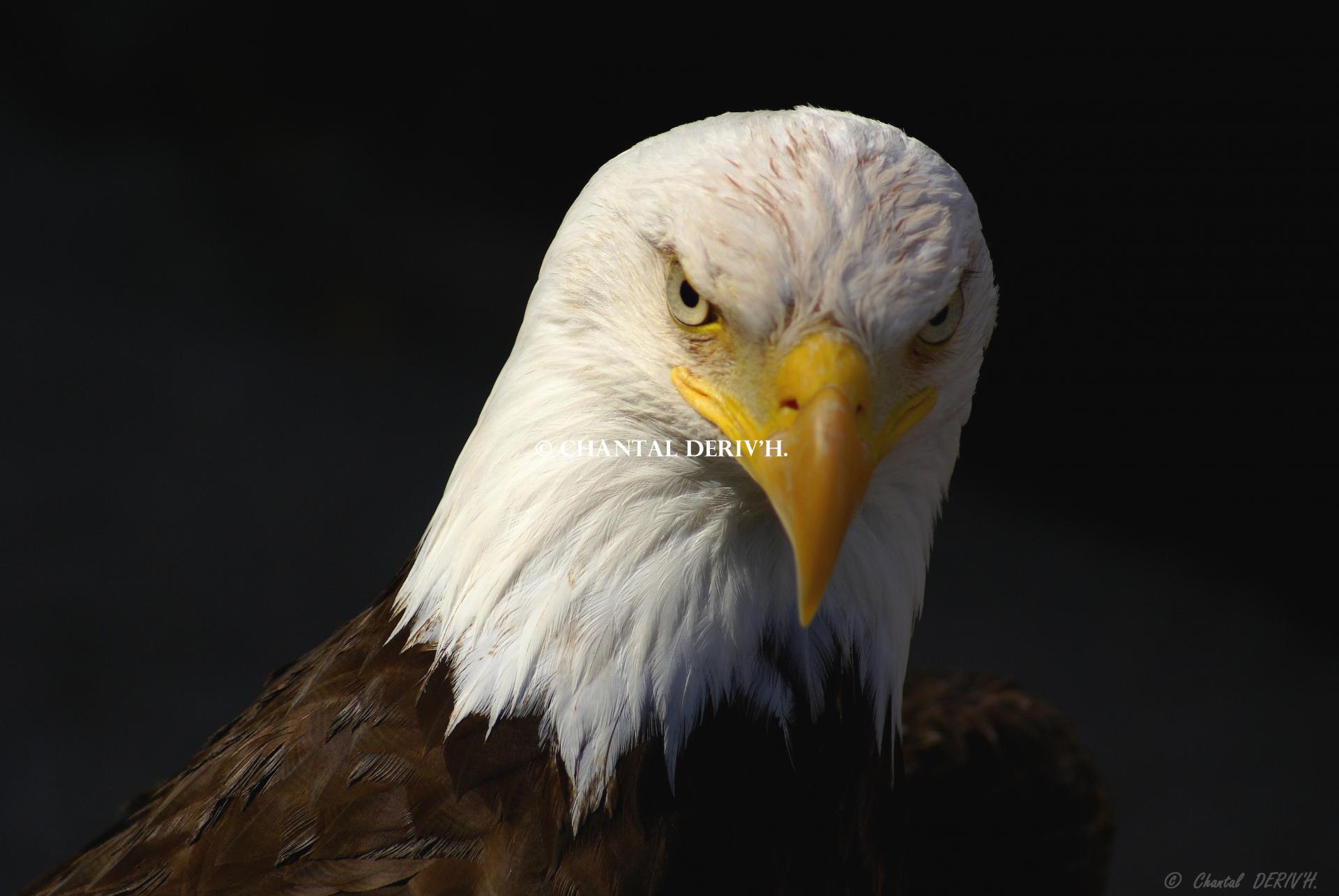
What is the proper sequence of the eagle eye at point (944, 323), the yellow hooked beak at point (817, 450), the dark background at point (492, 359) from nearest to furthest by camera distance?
the yellow hooked beak at point (817, 450), the eagle eye at point (944, 323), the dark background at point (492, 359)

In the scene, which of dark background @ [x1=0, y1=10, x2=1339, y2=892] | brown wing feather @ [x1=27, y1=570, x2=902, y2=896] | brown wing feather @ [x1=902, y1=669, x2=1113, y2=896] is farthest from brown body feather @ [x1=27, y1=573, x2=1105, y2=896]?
dark background @ [x1=0, y1=10, x2=1339, y2=892]

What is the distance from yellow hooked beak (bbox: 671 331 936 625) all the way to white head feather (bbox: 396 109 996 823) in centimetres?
3

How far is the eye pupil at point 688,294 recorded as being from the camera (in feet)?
4.06

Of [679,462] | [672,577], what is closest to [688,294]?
[679,462]

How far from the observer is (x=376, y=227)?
4.33m

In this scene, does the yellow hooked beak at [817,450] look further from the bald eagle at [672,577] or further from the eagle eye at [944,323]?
the eagle eye at [944,323]

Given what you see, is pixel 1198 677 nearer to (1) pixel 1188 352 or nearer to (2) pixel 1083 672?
(2) pixel 1083 672

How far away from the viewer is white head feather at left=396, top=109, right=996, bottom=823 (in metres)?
1.20

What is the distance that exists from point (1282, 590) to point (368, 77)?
132 inches

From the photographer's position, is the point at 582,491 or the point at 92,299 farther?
the point at 92,299

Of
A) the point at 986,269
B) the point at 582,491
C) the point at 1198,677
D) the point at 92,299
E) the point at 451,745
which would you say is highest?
the point at 986,269

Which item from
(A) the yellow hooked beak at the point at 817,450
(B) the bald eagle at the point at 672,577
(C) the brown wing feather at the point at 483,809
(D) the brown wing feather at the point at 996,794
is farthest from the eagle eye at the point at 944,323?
(D) the brown wing feather at the point at 996,794

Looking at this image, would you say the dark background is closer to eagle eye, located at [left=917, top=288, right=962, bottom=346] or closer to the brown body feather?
the brown body feather

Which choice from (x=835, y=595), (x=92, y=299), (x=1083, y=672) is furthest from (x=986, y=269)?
(x=92, y=299)
